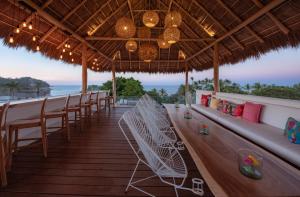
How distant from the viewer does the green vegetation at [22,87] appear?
5184 millimetres

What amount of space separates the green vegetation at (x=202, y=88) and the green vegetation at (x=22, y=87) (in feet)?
15.0

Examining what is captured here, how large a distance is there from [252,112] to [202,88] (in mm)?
6212

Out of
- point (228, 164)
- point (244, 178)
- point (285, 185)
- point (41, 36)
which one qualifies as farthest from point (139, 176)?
point (41, 36)

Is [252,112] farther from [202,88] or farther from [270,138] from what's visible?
→ [202,88]

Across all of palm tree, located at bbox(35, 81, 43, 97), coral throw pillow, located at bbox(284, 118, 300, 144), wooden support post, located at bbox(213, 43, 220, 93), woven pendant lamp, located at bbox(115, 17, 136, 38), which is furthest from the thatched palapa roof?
coral throw pillow, located at bbox(284, 118, 300, 144)

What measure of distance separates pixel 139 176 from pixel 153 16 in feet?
10.7

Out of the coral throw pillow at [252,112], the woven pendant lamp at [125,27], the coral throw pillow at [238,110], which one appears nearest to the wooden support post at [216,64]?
the coral throw pillow at [238,110]

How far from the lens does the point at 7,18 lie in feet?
14.7

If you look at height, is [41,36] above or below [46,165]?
above

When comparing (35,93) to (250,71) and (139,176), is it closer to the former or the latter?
(139,176)

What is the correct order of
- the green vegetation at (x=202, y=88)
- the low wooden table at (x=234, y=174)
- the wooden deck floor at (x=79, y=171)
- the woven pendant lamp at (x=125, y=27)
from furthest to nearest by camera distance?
the green vegetation at (x=202, y=88) < the woven pendant lamp at (x=125, y=27) < the wooden deck floor at (x=79, y=171) < the low wooden table at (x=234, y=174)

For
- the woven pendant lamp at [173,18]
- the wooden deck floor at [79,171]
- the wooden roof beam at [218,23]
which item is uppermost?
the wooden roof beam at [218,23]

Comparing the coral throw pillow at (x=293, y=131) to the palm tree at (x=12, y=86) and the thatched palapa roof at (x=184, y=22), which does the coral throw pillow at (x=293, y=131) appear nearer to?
the thatched palapa roof at (x=184, y=22)

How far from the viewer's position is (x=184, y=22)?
23.9 ft
